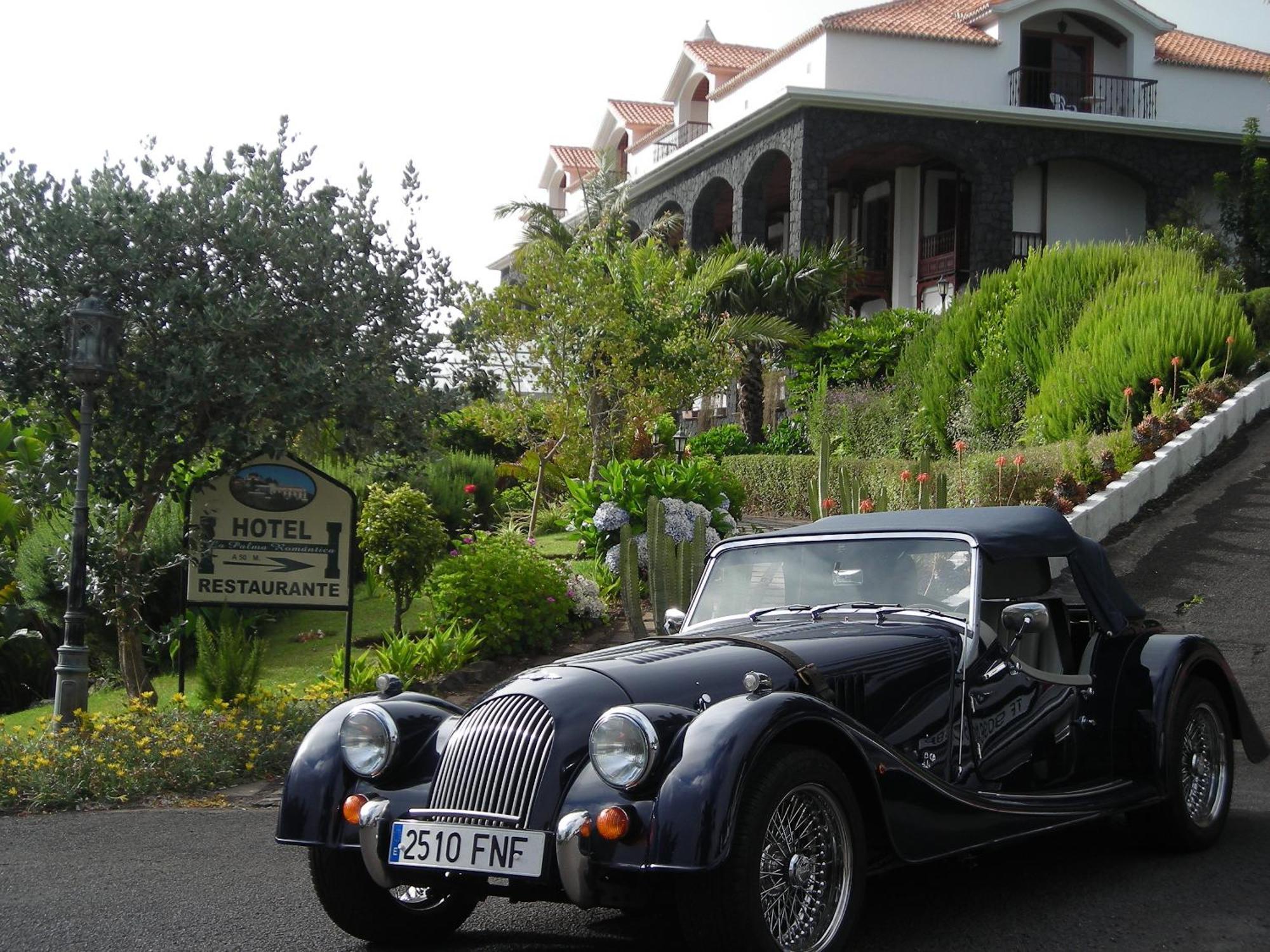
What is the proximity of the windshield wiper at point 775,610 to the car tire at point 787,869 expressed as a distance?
1437mm

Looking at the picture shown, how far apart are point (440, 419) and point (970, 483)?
6723 mm

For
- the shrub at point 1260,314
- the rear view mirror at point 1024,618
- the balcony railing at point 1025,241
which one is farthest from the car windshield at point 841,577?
the balcony railing at point 1025,241

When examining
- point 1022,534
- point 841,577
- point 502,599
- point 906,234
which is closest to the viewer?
point 841,577

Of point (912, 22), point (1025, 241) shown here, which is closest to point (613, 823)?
point (912, 22)

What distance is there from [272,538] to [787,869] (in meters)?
7.18

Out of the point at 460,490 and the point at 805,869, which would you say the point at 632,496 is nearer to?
the point at 460,490

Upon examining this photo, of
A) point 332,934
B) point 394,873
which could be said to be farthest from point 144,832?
point 394,873

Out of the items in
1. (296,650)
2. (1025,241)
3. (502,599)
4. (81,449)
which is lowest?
(296,650)

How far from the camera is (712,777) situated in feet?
13.4

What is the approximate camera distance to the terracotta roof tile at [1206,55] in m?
32.8

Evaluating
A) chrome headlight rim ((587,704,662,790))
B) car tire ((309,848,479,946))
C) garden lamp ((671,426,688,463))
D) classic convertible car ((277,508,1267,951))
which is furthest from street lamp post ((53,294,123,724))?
garden lamp ((671,426,688,463))

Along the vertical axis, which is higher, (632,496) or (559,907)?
(632,496)

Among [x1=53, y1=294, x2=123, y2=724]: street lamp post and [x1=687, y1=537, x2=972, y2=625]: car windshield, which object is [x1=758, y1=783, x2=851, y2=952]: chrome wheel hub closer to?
[x1=687, y1=537, x2=972, y2=625]: car windshield

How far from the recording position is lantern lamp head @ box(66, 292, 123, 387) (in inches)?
345
